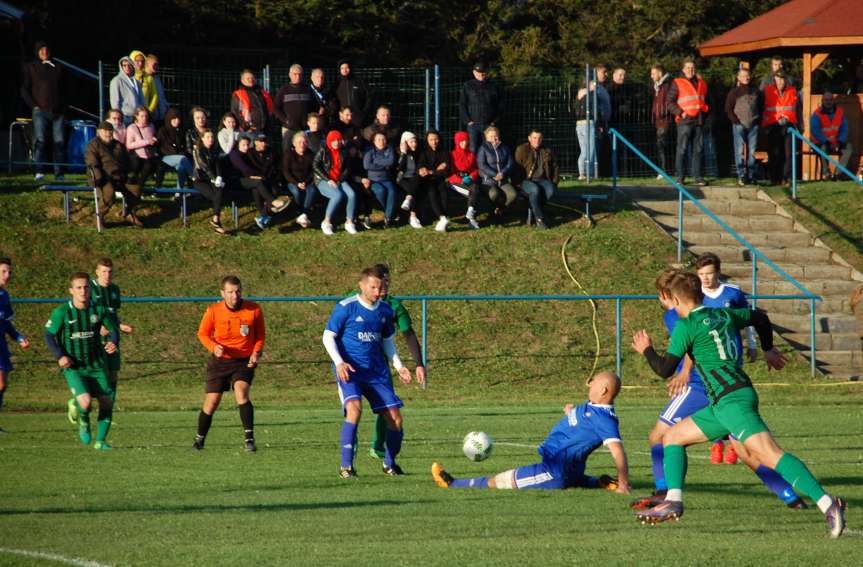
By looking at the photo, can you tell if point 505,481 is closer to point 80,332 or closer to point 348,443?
point 348,443

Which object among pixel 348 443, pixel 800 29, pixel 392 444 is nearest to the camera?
pixel 348 443

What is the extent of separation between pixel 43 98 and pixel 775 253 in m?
14.0

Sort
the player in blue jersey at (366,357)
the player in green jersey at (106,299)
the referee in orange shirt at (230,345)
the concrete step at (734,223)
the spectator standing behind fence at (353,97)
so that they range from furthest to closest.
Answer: the concrete step at (734,223), the spectator standing behind fence at (353,97), the player in green jersey at (106,299), the referee in orange shirt at (230,345), the player in blue jersey at (366,357)

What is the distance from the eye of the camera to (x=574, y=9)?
36125 mm

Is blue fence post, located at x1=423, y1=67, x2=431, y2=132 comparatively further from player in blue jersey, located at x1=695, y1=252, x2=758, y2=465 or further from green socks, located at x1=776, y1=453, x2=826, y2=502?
green socks, located at x1=776, y1=453, x2=826, y2=502

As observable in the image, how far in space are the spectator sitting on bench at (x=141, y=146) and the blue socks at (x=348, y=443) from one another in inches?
528

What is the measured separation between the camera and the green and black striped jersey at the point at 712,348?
8734 mm

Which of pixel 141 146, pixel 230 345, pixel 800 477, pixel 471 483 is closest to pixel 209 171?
pixel 141 146

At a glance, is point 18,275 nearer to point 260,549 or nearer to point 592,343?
point 592,343

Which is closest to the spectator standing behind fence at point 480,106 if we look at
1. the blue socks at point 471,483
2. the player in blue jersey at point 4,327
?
the player in blue jersey at point 4,327

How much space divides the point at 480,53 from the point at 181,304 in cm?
1489

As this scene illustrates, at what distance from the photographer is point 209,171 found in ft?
78.1

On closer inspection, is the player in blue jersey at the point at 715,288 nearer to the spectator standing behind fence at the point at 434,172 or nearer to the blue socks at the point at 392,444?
the blue socks at the point at 392,444

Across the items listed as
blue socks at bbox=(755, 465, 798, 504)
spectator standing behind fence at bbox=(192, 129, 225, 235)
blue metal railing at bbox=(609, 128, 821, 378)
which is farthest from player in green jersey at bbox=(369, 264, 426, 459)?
spectator standing behind fence at bbox=(192, 129, 225, 235)
